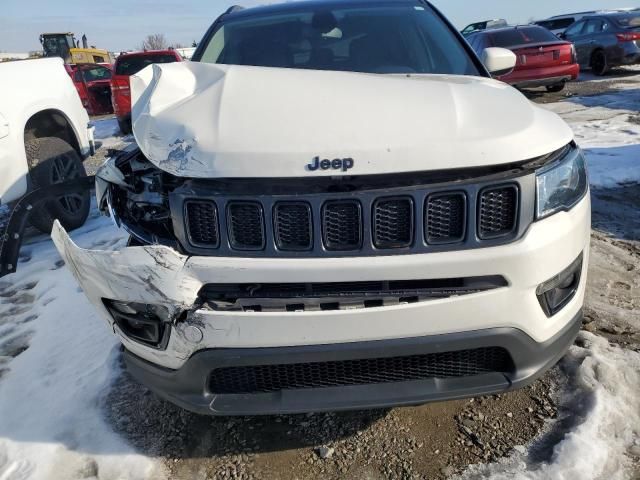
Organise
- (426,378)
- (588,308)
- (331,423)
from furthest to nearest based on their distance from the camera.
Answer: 1. (588,308)
2. (331,423)
3. (426,378)

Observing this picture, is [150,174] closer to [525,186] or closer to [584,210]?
[525,186]

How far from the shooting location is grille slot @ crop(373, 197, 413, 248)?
168 cm

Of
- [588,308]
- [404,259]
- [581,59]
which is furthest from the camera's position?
[581,59]

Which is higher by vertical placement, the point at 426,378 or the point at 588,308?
the point at 426,378

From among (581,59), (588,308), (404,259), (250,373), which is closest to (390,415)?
(250,373)

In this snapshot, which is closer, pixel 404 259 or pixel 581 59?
pixel 404 259

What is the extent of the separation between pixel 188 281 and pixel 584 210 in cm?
142

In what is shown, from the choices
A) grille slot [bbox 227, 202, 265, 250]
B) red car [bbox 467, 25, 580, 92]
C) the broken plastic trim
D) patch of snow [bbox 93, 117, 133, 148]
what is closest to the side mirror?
grille slot [bbox 227, 202, 265, 250]

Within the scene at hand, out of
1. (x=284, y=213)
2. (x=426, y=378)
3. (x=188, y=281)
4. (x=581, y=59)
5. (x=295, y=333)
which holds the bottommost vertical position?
(x=581, y=59)

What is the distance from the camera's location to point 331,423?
235cm

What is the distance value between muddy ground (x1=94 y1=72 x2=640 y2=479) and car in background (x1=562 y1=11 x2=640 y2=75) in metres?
13.7

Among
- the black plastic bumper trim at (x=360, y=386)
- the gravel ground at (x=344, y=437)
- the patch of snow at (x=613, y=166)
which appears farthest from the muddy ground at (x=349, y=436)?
the patch of snow at (x=613, y=166)

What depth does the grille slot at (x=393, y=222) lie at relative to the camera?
66.1 inches

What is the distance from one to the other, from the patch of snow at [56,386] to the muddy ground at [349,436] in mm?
103
